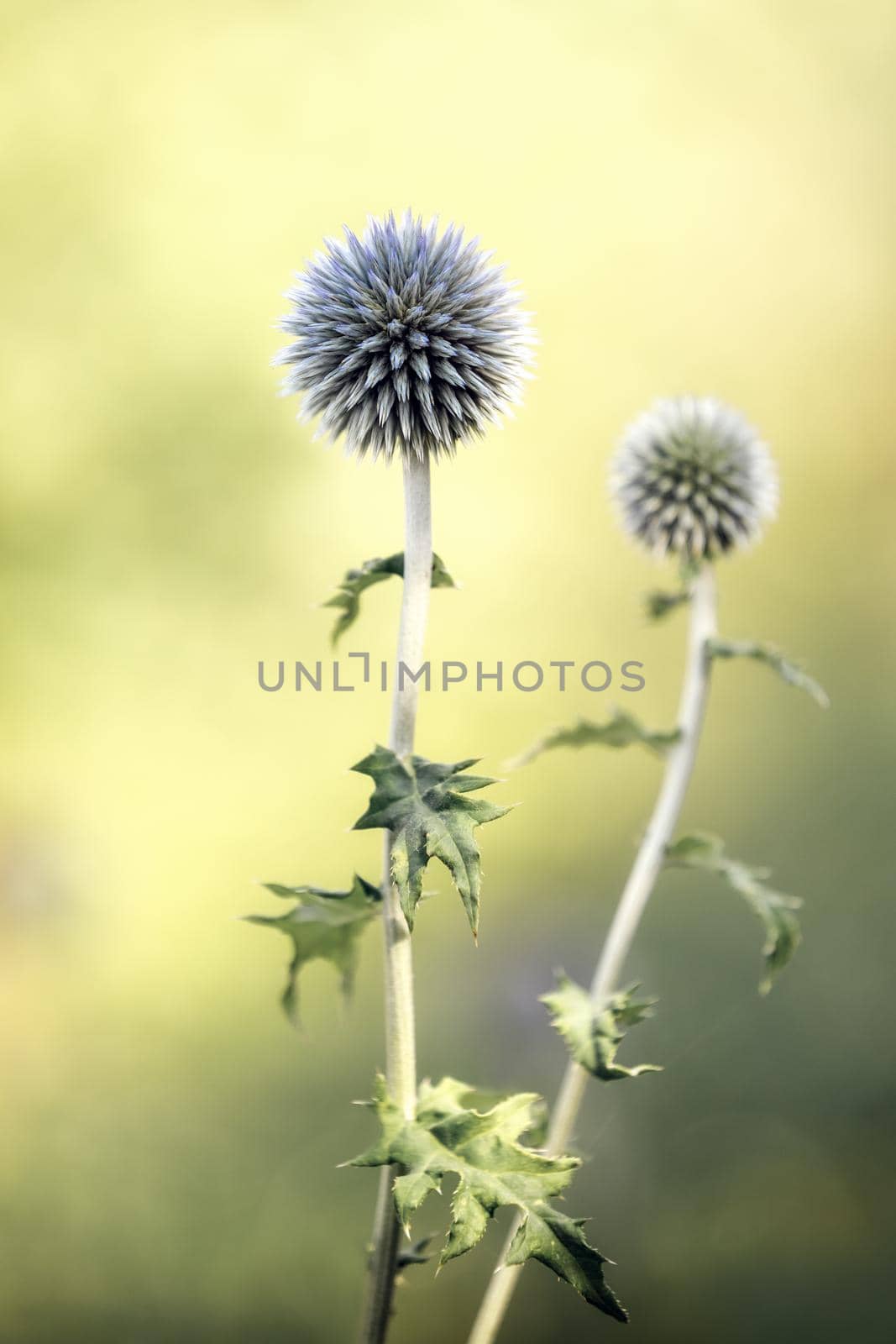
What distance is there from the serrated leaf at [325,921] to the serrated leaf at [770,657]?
572 millimetres

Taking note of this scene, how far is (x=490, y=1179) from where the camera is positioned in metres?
0.94

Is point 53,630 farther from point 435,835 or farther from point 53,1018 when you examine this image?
point 435,835

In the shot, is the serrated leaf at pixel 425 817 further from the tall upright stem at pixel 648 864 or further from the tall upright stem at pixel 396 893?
the tall upright stem at pixel 648 864

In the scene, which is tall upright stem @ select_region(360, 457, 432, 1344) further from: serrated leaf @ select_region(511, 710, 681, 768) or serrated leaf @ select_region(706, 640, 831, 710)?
serrated leaf @ select_region(706, 640, 831, 710)

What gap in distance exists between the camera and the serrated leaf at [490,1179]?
2.94ft

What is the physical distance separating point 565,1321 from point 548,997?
163 centimetres

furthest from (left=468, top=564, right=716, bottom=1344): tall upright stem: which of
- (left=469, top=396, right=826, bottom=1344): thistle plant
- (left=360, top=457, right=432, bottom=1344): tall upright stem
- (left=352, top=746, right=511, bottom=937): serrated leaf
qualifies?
(left=352, top=746, right=511, bottom=937): serrated leaf

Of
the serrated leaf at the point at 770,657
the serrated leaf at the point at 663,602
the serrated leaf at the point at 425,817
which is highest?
the serrated leaf at the point at 663,602

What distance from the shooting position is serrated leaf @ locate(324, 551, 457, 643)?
999mm

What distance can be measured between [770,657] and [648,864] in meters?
0.32

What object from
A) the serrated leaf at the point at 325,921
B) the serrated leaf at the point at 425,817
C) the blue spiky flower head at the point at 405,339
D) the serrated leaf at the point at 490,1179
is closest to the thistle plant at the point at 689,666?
the serrated leaf at the point at 490,1179

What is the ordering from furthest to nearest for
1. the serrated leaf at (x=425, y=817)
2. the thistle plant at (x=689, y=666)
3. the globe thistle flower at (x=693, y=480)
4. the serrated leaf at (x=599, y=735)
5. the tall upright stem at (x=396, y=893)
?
the globe thistle flower at (x=693, y=480) → the serrated leaf at (x=599, y=735) → the thistle plant at (x=689, y=666) → the tall upright stem at (x=396, y=893) → the serrated leaf at (x=425, y=817)

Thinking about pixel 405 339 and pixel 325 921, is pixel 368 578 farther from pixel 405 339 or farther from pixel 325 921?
pixel 325 921

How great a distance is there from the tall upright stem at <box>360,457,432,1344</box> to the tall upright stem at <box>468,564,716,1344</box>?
0.22 m
